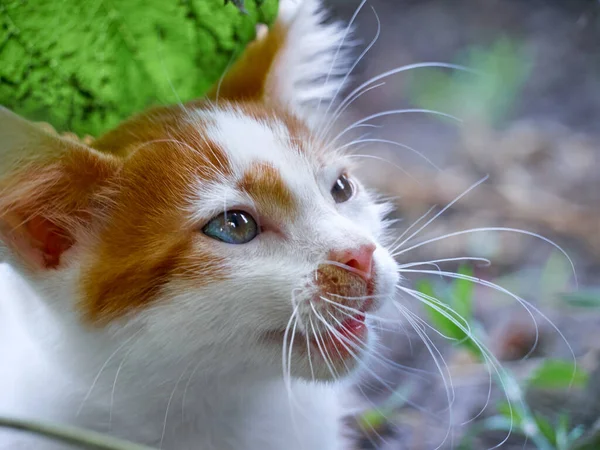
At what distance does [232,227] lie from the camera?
2.45ft

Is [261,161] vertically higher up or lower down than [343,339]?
higher up

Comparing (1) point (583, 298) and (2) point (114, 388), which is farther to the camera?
(1) point (583, 298)

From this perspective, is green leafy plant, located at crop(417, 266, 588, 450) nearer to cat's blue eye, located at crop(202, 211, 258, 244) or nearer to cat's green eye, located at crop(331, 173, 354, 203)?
cat's green eye, located at crop(331, 173, 354, 203)

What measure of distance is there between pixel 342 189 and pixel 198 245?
0.85 feet

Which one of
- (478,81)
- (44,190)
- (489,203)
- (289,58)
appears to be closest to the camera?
(44,190)

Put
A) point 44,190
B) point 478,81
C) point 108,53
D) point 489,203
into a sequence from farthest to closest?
point 489,203, point 478,81, point 108,53, point 44,190

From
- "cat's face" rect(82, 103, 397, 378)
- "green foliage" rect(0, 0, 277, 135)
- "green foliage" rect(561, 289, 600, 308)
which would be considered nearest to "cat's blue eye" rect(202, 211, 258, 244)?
"cat's face" rect(82, 103, 397, 378)

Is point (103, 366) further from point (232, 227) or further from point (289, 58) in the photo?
point (289, 58)

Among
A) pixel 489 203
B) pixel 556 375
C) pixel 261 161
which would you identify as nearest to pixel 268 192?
pixel 261 161

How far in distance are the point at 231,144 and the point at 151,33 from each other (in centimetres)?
20

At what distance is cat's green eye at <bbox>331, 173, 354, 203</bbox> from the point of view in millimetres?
897

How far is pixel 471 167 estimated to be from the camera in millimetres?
1384

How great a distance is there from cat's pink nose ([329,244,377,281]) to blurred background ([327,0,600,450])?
0.17 metres

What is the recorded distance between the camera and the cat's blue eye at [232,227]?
745 millimetres
